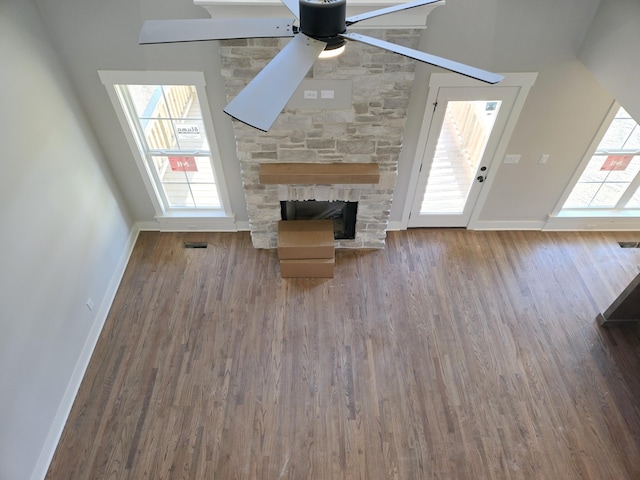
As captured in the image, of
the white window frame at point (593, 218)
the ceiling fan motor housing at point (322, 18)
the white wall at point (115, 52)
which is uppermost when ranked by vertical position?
the ceiling fan motor housing at point (322, 18)

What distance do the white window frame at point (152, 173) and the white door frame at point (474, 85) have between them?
212cm

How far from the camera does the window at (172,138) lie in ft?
13.0

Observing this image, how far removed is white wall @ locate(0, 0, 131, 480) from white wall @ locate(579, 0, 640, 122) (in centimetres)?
458

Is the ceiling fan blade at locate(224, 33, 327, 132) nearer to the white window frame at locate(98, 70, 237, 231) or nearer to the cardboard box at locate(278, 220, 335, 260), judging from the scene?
the white window frame at locate(98, 70, 237, 231)

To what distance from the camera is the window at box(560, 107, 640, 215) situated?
4531 mm

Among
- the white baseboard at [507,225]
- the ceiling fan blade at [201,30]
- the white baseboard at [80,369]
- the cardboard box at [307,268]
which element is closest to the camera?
Answer: the ceiling fan blade at [201,30]

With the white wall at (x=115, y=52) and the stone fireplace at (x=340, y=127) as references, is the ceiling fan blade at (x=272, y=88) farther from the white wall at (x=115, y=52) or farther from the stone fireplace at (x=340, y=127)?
the white wall at (x=115, y=52)

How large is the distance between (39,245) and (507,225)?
4985 millimetres

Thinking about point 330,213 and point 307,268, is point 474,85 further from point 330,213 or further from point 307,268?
point 307,268

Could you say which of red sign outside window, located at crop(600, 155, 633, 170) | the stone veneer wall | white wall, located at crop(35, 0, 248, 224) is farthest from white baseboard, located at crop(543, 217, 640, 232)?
white wall, located at crop(35, 0, 248, 224)

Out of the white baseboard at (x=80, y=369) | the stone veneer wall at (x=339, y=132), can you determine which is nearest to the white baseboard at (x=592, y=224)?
the stone veneer wall at (x=339, y=132)

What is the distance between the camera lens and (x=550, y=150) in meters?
4.56

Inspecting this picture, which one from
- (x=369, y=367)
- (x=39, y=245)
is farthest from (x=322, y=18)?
(x=369, y=367)

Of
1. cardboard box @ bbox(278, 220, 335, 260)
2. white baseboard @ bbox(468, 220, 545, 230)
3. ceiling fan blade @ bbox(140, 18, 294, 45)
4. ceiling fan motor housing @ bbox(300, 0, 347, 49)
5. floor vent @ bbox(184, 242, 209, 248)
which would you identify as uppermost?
ceiling fan motor housing @ bbox(300, 0, 347, 49)
